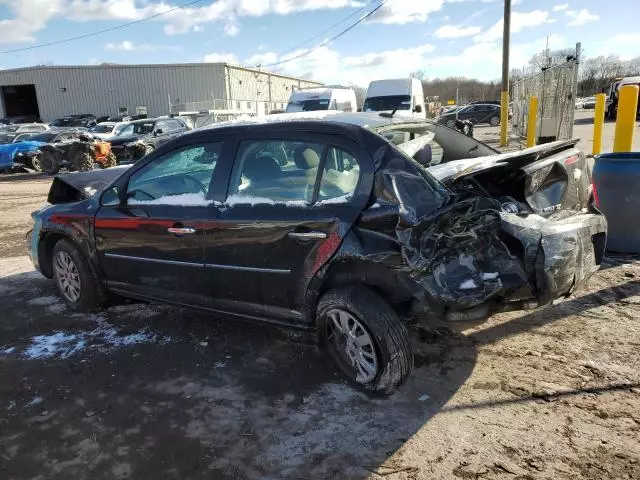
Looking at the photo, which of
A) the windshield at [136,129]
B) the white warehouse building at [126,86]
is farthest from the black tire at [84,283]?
the white warehouse building at [126,86]

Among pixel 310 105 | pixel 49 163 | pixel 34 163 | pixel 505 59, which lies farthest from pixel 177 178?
pixel 505 59

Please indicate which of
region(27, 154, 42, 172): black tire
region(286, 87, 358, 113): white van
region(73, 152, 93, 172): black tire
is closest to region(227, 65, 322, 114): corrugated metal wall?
region(286, 87, 358, 113): white van

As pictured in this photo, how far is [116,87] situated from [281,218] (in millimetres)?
48541

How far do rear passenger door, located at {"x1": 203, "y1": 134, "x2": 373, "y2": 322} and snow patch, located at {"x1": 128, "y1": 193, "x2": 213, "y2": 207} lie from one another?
0.71 ft

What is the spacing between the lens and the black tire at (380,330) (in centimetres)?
299

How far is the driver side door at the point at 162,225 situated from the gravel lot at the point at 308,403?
477mm

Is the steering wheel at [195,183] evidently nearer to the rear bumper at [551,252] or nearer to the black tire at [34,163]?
the rear bumper at [551,252]

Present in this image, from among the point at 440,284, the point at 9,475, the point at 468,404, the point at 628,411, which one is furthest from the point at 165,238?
the point at 628,411

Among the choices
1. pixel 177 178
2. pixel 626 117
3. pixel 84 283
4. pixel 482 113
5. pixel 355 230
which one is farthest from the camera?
pixel 482 113

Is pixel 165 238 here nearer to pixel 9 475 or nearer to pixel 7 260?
pixel 9 475

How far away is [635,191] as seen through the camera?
5336 millimetres

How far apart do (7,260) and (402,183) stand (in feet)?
20.1

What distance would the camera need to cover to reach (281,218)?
10.9 feet

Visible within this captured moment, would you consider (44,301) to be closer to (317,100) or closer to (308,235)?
(308,235)
